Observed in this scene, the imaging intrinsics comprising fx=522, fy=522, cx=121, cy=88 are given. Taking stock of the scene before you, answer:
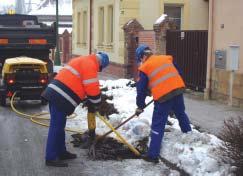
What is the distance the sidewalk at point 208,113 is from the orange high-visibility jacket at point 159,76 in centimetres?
176

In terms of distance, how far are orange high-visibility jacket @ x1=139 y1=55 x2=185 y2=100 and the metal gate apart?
789 centimetres

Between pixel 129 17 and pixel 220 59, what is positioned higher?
pixel 129 17

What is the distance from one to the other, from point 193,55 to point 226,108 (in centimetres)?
407

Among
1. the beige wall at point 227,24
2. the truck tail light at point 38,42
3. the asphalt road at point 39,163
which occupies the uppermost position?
the beige wall at point 227,24

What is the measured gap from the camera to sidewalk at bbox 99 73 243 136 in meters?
10.2

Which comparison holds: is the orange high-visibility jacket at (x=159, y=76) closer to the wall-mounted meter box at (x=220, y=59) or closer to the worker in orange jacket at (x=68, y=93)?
the worker in orange jacket at (x=68, y=93)

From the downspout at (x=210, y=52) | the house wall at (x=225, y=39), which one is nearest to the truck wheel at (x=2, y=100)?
the downspout at (x=210, y=52)

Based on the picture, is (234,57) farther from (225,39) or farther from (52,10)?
(52,10)

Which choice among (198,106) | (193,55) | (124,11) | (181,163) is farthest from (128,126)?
(124,11)

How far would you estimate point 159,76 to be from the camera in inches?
307

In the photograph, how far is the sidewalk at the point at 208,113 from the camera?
33.4 ft

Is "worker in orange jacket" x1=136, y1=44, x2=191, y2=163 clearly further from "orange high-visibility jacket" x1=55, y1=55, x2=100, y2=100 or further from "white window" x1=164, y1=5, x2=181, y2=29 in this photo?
"white window" x1=164, y1=5, x2=181, y2=29

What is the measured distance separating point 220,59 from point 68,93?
6939 mm

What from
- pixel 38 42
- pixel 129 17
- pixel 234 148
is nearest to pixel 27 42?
pixel 38 42
